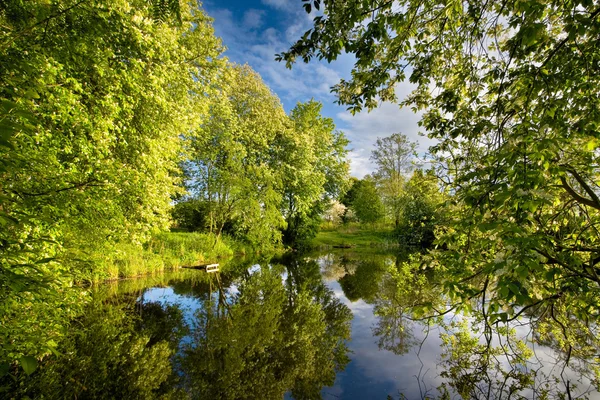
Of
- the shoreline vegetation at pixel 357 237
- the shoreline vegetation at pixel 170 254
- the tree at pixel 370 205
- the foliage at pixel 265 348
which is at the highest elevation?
the tree at pixel 370 205

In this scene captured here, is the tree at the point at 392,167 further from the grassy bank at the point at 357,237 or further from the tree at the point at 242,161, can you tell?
the tree at the point at 242,161

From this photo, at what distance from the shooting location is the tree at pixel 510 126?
228cm

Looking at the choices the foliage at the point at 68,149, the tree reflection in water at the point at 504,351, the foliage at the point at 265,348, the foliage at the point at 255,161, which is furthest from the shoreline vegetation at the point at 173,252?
the tree reflection in water at the point at 504,351

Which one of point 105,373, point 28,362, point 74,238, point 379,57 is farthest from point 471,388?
point 74,238

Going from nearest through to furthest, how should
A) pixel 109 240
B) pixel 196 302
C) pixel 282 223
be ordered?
pixel 109 240, pixel 196 302, pixel 282 223

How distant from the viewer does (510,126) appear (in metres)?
3.90

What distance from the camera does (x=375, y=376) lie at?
6672 mm

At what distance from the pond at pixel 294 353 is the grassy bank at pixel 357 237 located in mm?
24576

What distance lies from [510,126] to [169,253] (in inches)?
721

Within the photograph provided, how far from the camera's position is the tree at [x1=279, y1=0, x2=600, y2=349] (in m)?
2.28

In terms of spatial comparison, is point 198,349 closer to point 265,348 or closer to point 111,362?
point 265,348

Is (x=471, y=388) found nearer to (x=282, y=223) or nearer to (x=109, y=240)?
(x=109, y=240)

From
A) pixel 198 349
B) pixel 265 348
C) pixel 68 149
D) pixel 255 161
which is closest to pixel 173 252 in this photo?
pixel 255 161

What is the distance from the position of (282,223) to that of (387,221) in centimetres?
2245
